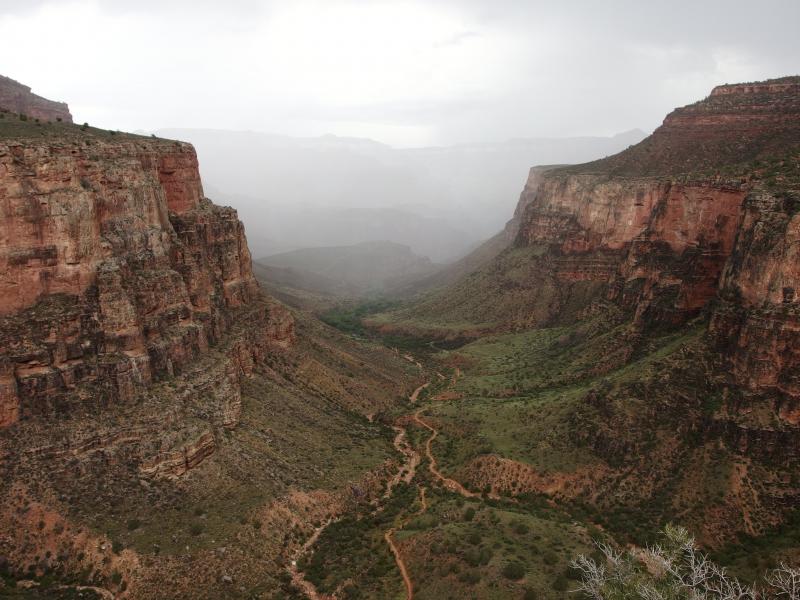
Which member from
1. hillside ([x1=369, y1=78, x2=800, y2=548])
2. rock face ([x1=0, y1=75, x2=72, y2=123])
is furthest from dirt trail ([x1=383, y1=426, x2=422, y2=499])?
rock face ([x1=0, y1=75, x2=72, y2=123])

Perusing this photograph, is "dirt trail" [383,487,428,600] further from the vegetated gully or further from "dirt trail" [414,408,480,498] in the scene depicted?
"dirt trail" [414,408,480,498]

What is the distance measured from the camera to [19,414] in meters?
39.3

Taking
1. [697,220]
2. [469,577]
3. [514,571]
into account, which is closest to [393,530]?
[469,577]

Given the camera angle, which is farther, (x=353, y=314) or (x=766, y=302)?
(x=353, y=314)

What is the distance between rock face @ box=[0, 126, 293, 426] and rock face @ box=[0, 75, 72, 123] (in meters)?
51.5

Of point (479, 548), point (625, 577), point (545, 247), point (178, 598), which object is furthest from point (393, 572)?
point (545, 247)

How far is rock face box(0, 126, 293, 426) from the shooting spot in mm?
39438

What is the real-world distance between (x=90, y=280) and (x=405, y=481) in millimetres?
32478

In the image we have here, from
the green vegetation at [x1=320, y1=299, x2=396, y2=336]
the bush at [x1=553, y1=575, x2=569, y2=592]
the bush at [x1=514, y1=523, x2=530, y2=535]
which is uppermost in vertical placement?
the bush at [x1=553, y1=575, x2=569, y2=592]

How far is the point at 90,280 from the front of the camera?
43.0 meters

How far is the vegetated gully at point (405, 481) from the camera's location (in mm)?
39656

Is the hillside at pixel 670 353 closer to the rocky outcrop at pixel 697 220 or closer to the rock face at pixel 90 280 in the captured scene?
the rocky outcrop at pixel 697 220

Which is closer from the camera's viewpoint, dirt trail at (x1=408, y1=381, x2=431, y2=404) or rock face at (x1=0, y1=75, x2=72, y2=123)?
dirt trail at (x1=408, y1=381, x2=431, y2=404)

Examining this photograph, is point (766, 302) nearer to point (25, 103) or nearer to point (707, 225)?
point (707, 225)
